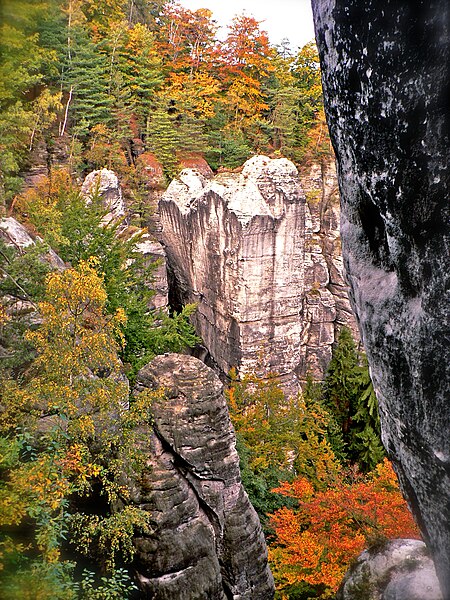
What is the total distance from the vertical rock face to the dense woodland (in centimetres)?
190

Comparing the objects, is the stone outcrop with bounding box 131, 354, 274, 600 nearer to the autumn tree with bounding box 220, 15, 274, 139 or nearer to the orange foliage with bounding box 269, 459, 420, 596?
the orange foliage with bounding box 269, 459, 420, 596

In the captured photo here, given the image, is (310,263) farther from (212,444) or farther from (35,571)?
(35,571)

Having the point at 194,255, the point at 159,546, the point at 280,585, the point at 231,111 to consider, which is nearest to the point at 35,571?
the point at 159,546

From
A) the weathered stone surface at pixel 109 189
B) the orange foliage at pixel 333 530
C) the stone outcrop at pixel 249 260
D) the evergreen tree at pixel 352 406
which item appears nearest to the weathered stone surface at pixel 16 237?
the orange foliage at pixel 333 530

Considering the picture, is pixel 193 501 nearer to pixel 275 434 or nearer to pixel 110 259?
pixel 110 259

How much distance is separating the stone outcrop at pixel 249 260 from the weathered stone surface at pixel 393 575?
12.3 meters

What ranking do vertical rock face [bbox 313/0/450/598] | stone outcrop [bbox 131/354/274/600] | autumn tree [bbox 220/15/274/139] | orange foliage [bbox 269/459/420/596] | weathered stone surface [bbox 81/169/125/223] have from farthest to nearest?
autumn tree [bbox 220/15/274/139] < weathered stone surface [bbox 81/169/125/223] < orange foliage [bbox 269/459/420/596] < stone outcrop [bbox 131/354/274/600] < vertical rock face [bbox 313/0/450/598]

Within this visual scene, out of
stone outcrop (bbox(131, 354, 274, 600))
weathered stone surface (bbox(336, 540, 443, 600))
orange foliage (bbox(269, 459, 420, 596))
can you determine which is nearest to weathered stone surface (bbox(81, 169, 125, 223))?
stone outcrop (bbox(131, 354, 274, 600))

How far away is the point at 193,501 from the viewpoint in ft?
27.1

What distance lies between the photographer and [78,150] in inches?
813

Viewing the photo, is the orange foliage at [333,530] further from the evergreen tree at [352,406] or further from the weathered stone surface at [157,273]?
the weathered stone surface at [157,273]

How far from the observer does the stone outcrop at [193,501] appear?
7812mm

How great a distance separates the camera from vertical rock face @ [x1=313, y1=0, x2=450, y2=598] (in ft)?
8.71

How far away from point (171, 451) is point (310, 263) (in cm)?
1448
